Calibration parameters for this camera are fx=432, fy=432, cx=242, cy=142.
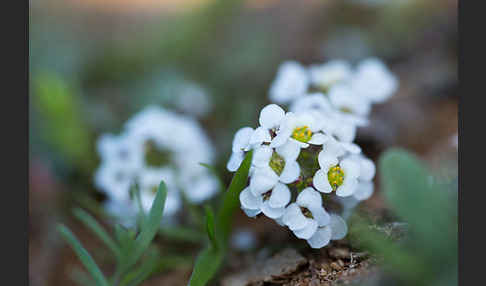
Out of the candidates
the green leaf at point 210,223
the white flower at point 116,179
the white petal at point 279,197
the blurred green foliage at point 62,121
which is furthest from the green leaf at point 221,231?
the blurred green foliage at point 62,121

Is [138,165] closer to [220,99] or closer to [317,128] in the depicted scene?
[317,128]

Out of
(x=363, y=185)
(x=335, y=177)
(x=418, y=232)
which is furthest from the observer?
(x=363, y=185)

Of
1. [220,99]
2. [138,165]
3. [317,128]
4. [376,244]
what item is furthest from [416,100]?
[376,244]

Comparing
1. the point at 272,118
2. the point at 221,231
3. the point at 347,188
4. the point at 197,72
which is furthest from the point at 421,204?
the point at 197,72

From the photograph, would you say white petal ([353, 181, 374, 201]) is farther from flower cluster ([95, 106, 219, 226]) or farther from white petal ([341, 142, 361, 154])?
flower cluster ([95, 106, 219, 226])

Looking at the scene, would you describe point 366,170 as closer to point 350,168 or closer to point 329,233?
point 350,168

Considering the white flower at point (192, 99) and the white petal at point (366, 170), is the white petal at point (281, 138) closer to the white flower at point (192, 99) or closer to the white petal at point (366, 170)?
the white petal at point (366, 170)
